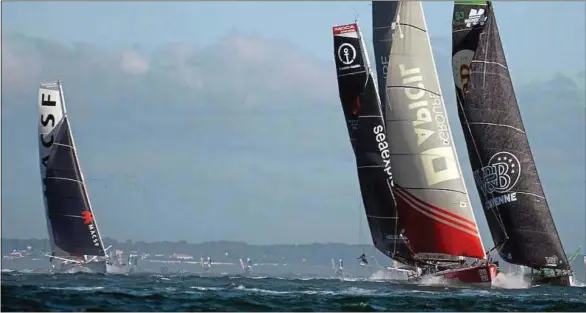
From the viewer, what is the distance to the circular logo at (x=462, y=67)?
2438 inches

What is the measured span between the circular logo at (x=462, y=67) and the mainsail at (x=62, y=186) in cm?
2581

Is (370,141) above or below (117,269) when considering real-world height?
above

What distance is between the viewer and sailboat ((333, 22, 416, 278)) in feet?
211

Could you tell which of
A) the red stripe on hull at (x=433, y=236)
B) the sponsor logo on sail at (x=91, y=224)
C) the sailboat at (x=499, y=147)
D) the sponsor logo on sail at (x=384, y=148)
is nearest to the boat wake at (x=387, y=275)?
the red stripe on hull at (x=433, y=236)

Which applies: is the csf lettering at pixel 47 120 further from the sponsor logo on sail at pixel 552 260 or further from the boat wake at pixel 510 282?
the sponsor logo on sail at pixel 552 260

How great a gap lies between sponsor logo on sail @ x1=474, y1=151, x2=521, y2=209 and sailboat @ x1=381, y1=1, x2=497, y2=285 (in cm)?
196

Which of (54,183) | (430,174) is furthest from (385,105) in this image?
(54,183)

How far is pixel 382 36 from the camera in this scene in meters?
64.1

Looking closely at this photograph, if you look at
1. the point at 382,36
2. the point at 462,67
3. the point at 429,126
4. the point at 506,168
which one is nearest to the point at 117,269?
the point at 382,36

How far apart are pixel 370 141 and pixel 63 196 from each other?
73.4 ft

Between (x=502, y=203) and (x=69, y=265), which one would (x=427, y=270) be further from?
(x=69, y=265)

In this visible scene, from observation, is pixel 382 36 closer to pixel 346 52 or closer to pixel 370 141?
pixel 346 52

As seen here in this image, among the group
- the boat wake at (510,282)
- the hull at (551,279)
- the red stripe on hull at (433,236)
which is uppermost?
the red stripe on hull at (433,236)

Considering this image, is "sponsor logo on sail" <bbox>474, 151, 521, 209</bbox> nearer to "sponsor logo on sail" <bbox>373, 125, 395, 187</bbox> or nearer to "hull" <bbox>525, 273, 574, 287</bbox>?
"hull" <bbox>525, 273, 574, 287</bbox>
